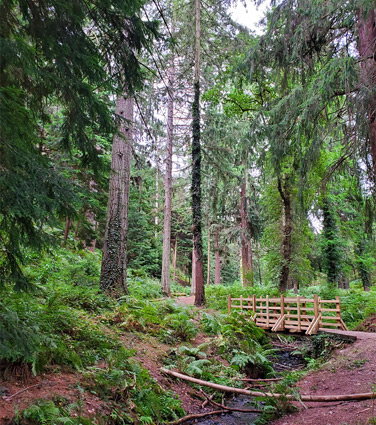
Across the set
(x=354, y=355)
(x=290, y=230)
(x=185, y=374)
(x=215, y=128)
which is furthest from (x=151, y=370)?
(x=215, y=128)

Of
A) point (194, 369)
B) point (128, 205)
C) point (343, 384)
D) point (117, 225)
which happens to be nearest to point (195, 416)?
point (194, 369)

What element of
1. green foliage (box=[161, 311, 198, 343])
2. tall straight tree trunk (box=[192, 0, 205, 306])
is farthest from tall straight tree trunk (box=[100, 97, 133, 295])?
tall straight tree trunk (box=[192, 0, 205, 306])

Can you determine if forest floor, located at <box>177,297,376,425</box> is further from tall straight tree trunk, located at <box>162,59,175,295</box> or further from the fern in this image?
tall straight tree trunk, located at <box>162,59,175,295</box>

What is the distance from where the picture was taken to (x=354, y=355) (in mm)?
6930

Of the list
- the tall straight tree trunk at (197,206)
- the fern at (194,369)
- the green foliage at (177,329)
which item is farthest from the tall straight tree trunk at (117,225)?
the tall straight tree trunk at (197,206)

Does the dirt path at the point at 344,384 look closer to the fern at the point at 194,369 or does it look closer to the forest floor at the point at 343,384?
the forest floor at the point at 343,384

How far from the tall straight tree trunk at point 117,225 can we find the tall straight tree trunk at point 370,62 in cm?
537

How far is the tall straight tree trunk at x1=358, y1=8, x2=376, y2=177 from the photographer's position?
19.8 ft

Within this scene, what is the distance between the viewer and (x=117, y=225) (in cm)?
781

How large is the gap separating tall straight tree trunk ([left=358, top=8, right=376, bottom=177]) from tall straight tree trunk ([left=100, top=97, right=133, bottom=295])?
537 centimetres

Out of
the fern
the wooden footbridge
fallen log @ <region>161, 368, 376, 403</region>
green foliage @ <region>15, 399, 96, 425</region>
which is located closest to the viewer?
green foliage @ <region>15, 399, 96, 425</region>

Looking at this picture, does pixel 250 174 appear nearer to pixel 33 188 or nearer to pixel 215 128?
pixel 215 128

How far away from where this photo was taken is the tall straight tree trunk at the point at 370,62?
6027 mm

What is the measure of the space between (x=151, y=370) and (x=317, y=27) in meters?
8.68
